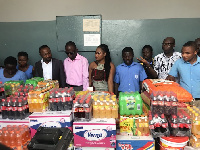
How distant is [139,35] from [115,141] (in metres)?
3.03

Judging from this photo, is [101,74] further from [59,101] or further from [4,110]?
[4,110]

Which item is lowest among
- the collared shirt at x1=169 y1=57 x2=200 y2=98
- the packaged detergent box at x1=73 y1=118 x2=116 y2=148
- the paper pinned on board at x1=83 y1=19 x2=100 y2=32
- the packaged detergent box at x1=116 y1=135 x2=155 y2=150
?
the packaged detergent box at x1=116 y1=135 x2=155 y2=150

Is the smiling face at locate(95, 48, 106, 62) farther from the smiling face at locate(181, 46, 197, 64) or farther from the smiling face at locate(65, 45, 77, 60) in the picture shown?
the smiling face at locate(181, 46, 197, 64)

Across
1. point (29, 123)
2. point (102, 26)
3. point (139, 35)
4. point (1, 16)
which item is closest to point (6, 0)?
point (1, 16)

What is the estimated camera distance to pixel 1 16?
183 inches

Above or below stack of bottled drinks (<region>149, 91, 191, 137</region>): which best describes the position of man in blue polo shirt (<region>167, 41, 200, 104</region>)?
above

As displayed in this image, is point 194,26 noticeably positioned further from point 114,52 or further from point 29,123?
point 29,123

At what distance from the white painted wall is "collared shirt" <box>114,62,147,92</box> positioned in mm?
1369

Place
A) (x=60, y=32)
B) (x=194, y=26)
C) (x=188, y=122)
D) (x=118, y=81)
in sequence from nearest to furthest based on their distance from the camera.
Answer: (x=188, y=122), (x=118, y=81), (x=194, y=26), (x=60, y=32)

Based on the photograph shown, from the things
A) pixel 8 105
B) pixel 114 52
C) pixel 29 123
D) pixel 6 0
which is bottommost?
pixel 29 123

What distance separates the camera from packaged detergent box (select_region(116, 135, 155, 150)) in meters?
1.94

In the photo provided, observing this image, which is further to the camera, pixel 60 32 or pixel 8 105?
pixel 60 32

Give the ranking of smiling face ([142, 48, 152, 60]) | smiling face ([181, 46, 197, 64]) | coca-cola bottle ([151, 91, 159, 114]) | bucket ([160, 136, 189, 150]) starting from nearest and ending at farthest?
bucket ([160, 136, 189, 150]) < coca-cola bottle ([151, 91, 159, 114]) < smiling face ([181, 46, 197, 64]) < smiling face ([142, 48, 152, 60])

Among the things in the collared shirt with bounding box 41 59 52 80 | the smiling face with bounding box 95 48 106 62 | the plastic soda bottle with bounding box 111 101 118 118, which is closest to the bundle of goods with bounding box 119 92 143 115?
the plastic soda bottle with bounding box 111 101 118 118
